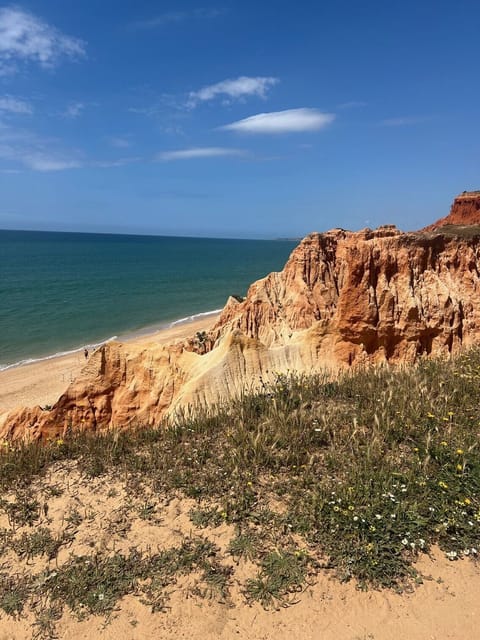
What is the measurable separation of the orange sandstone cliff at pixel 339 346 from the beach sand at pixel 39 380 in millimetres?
11203

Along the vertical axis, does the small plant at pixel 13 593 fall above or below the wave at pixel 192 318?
above

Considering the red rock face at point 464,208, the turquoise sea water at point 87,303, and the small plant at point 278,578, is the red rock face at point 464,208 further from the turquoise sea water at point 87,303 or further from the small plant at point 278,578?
the small plant at point 278,578

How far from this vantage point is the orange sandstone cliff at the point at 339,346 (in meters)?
9.27

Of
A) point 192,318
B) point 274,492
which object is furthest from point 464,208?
point 274,492

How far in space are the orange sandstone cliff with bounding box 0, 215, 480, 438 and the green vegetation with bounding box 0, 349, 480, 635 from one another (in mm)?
2928

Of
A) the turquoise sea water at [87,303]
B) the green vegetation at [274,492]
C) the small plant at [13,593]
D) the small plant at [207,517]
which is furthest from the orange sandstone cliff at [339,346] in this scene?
the turquoise sea water at [87,303]

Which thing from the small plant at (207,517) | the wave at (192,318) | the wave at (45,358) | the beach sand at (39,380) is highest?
the small plant at (207,517)

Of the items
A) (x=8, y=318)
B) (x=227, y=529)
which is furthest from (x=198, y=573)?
(x=8, y=318)

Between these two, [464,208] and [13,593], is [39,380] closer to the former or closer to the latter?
[13,593]

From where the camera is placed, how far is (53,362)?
1163 inches

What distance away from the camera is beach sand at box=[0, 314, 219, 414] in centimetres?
2210

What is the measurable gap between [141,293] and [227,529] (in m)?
56.7

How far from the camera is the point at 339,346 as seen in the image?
402 inches

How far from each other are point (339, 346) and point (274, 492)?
593 centimetres
